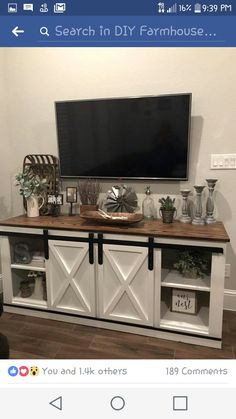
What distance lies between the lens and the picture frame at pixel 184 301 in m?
1.95

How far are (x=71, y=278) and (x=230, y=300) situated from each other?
51.2 inches

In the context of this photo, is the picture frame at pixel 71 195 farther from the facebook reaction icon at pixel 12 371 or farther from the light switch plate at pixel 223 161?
the facebook reaction icon at pixel 12 371

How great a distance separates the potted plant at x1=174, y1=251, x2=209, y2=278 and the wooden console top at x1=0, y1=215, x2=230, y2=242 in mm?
206

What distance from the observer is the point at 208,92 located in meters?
2.07

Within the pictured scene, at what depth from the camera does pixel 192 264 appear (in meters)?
1.93

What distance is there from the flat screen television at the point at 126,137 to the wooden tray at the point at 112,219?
13.2 inches

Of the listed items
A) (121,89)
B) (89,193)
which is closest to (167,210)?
(89,193)

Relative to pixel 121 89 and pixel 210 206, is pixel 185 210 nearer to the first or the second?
pixel 210 206

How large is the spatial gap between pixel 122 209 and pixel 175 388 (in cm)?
176

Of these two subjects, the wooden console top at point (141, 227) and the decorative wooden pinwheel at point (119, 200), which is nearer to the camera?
the wooden console top at point (141, 227)

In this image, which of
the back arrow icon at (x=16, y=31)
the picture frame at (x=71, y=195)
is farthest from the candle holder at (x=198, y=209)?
the back arrow icon at (x=16, y=31)
